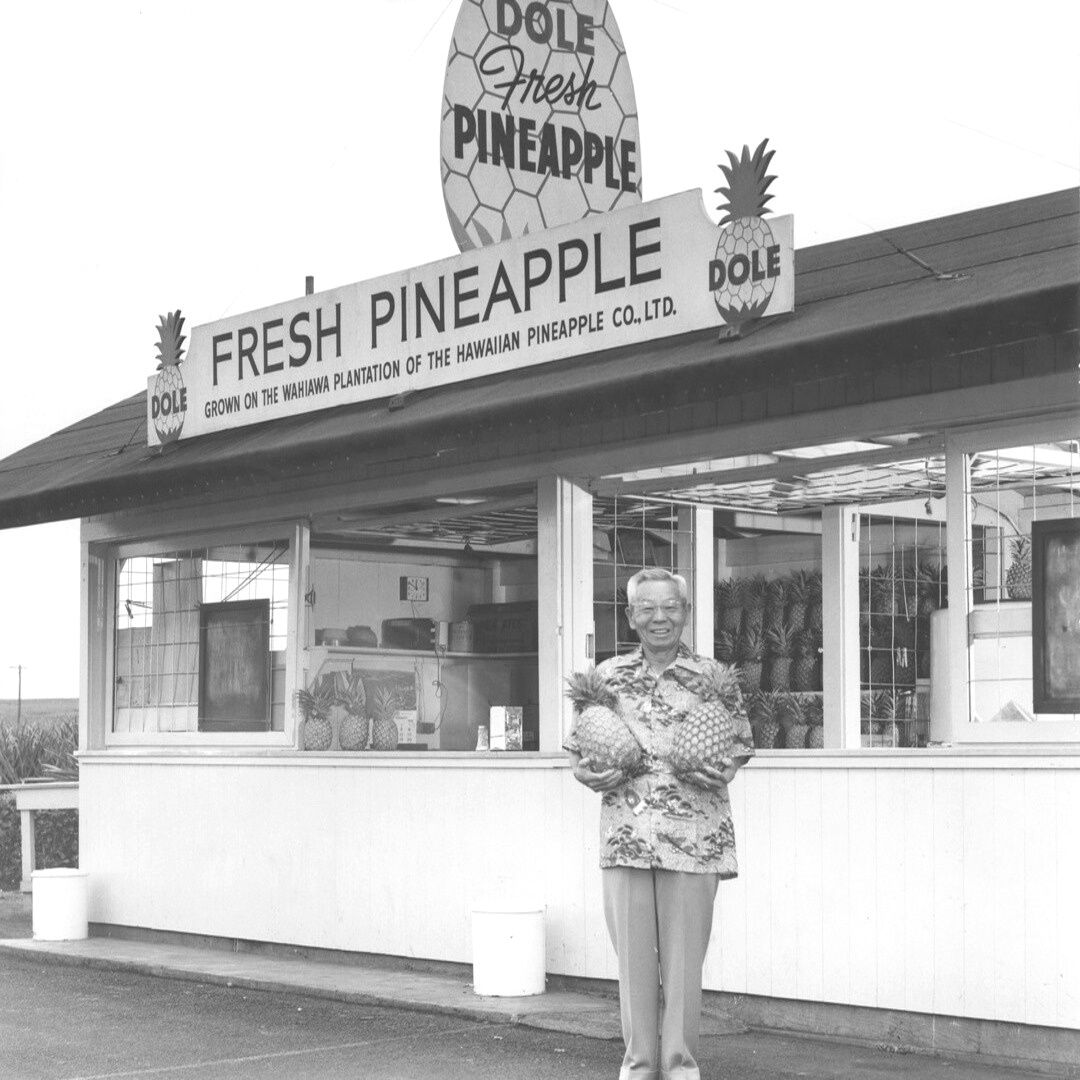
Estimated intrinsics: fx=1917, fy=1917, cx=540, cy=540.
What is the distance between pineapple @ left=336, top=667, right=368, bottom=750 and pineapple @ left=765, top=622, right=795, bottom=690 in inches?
107

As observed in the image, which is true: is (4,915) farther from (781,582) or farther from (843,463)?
(843,463)

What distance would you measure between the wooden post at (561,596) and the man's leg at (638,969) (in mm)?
3301

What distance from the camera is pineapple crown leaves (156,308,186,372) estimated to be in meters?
12.1

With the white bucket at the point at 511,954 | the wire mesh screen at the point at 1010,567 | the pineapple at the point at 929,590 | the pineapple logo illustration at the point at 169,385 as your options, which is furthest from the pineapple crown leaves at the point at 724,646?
the wire mesh screen at the point at 1010,567

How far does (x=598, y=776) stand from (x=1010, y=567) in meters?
2.38

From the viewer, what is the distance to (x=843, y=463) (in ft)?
30.2

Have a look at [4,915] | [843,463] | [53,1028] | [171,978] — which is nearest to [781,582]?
[843,463]

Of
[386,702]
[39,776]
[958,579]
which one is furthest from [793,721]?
[39,776]

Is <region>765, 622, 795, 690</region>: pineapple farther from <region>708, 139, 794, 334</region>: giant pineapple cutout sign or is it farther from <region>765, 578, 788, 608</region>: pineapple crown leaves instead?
<region>708, 139, 794, 334</region>: giant pineapple cutout sign

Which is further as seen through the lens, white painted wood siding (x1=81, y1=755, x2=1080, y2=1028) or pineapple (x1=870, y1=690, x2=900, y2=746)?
pineapple (x1=870, y1=690, x2=900, y2=746)

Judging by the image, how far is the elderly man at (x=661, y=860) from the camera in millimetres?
6492

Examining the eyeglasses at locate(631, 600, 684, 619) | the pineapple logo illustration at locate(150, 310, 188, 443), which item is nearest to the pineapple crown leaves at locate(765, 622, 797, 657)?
the pineapple logo illustration at locate(150, 310, 188, 443)

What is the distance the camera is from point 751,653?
40.6ft

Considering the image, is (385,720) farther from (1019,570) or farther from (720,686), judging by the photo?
(720,686)
